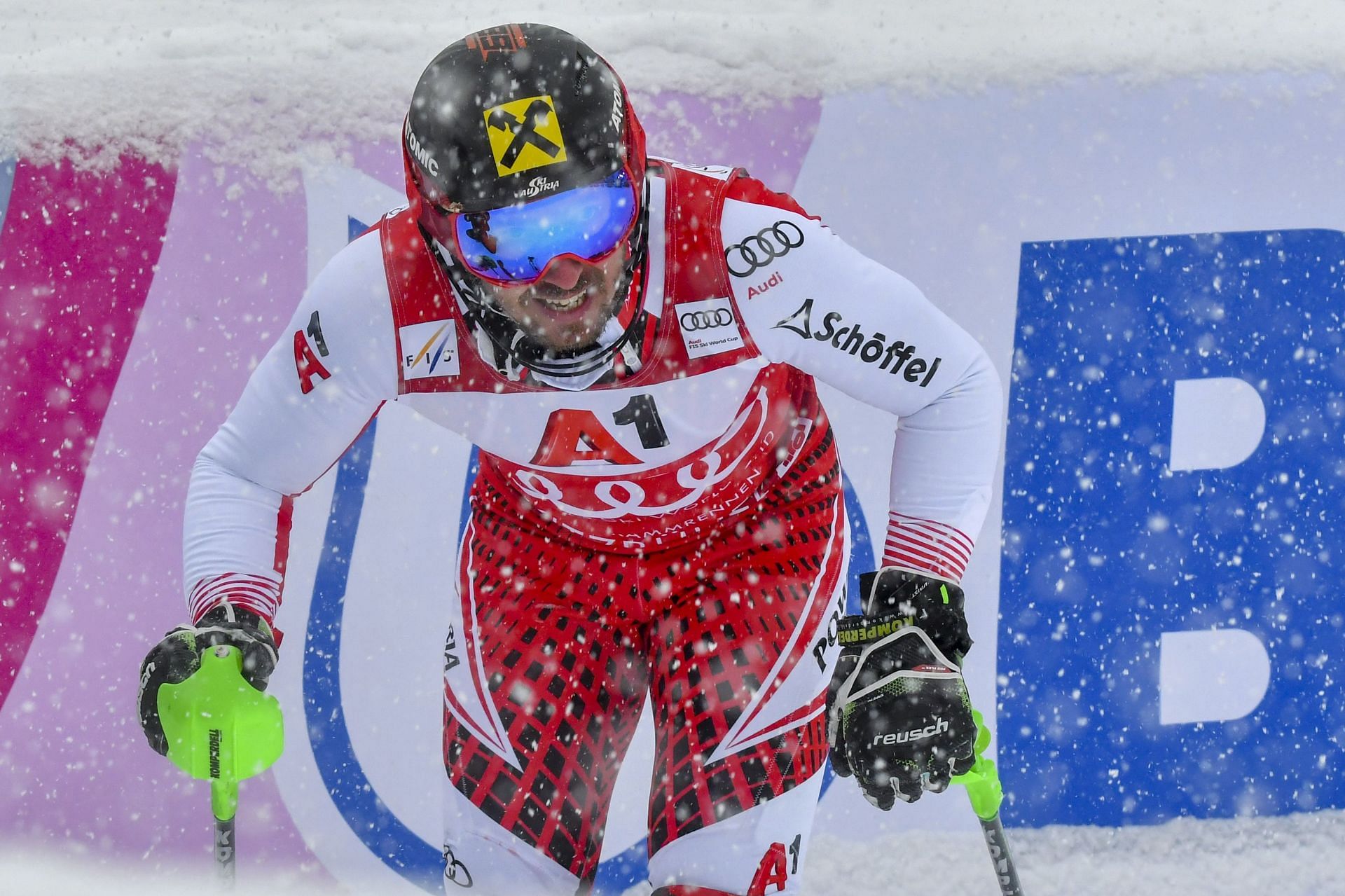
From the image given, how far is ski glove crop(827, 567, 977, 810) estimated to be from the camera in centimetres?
183

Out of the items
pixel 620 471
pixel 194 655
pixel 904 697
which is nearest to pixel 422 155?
pixel 620 471

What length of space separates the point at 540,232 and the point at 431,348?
374mm

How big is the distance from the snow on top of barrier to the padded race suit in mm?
1062

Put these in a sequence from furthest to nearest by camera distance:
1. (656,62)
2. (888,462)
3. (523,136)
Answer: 1. (888,462)
2. (656,62)
3. (523,136)

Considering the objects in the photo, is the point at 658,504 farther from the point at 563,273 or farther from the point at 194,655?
the point at 194,655

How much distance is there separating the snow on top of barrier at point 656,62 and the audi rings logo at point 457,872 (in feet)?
5.73

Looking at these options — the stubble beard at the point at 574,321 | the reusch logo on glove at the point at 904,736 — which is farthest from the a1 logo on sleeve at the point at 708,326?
the reusch logo on glove at the point at 904,736

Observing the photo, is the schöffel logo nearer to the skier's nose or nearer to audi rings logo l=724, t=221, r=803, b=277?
audi rings logo l=724, t=221, r=803, b=277

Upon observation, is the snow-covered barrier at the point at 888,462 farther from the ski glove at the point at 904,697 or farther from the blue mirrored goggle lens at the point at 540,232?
the blue mirrored goggle lens at the point at 540,232

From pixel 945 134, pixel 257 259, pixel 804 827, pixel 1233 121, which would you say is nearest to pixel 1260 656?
pixel 1233 121

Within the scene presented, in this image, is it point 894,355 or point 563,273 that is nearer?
point 563,273

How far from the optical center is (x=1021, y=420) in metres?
3.00

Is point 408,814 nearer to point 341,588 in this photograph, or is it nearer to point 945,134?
point 341,588

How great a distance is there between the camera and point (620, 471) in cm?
196
